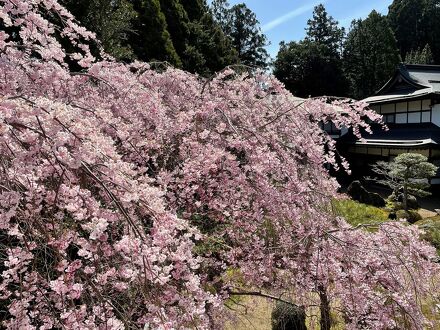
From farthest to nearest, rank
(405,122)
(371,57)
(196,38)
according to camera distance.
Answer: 1. (371,57)
2. (196,38)
3. (405,122)

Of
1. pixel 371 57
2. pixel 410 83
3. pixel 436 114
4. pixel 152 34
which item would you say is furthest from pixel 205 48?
pixel 371 57

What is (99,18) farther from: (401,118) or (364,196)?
(401,118)

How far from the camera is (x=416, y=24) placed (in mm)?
44500

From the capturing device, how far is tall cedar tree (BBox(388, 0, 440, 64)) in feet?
140

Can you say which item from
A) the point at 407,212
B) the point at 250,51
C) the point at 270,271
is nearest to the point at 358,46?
the point at 250,51

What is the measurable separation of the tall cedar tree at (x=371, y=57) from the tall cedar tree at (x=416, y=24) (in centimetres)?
1114

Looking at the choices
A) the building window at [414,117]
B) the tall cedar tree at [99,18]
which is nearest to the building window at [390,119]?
the building window at [414,117]

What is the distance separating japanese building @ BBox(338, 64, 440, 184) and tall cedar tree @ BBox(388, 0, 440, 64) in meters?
26.0

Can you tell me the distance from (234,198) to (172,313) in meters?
1.70

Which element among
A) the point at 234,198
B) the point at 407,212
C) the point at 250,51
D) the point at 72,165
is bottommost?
the point at 407,212

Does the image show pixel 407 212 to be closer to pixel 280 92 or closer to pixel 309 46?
pixel 280 92

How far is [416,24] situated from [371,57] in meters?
17.2

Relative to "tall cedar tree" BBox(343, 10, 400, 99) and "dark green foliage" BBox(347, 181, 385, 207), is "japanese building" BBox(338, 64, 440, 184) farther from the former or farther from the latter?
"tall cedar tree" BBox(343, 10, 400, 99)

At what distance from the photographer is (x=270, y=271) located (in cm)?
389
